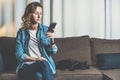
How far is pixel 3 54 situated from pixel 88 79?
1.16m

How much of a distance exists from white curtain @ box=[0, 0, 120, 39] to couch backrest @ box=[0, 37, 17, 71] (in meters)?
0.48

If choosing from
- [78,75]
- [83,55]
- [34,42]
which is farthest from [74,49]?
[34,42]

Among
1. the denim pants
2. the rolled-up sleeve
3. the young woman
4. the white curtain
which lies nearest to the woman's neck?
the young woman

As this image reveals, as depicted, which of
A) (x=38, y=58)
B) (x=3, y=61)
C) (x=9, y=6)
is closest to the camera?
(x=38, y=58)

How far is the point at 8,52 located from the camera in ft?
12.0

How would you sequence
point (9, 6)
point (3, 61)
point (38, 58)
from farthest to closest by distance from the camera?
point (9, 6)
point (3, 61)
point (38, 58)

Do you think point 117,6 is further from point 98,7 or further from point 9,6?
point 9,6

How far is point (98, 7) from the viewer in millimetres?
4258

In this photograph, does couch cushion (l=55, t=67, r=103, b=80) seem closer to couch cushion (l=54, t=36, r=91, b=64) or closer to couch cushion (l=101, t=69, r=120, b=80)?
couch cushion (l=101, t=69, r=120, b=80)

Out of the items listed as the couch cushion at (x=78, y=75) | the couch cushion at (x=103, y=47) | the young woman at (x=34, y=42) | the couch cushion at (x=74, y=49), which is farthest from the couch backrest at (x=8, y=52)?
the couch cushion at (x=103, y=47)

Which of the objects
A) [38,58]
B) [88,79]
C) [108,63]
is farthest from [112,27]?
[38,58]

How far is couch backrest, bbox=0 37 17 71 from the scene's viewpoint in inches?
142

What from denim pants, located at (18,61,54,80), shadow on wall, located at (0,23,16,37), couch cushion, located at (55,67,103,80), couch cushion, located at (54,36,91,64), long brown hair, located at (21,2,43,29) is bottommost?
couch cushion, located at (55,67,103,80)

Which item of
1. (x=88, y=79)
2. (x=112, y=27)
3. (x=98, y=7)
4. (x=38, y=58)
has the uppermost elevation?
(x=98, y=7)
